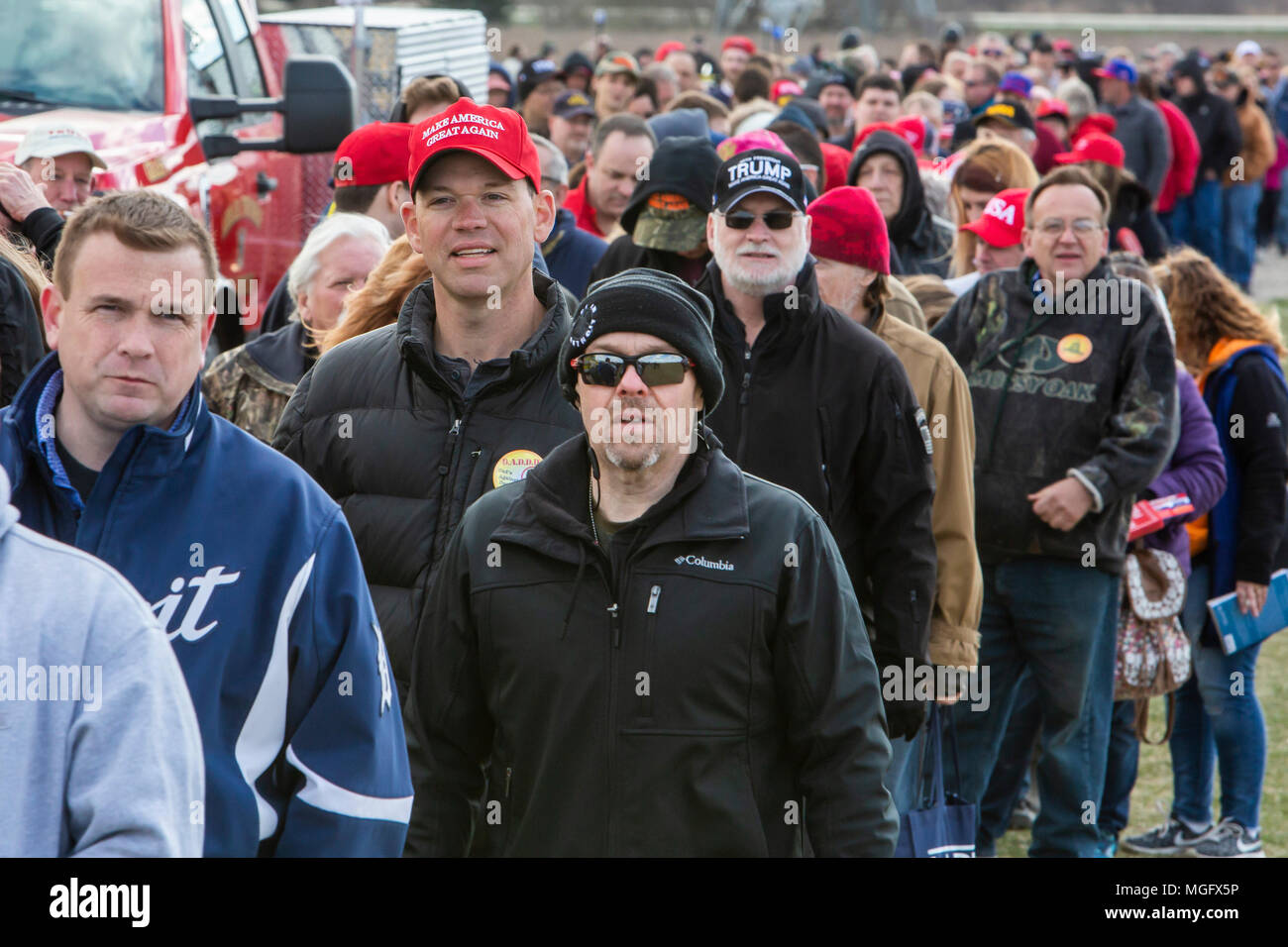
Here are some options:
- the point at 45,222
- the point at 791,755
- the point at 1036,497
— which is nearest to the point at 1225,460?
the point at 1036,497

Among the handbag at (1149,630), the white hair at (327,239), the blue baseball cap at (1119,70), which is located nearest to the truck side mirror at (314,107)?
the white hair at (327,239)

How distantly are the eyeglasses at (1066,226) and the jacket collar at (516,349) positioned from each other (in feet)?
7.56

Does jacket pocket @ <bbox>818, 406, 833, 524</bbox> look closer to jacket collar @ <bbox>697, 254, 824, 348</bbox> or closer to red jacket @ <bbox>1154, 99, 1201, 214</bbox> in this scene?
jacket collar @ <bbox>697, 254, 824, 348</bbox>

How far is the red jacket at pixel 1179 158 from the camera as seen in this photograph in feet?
55.5

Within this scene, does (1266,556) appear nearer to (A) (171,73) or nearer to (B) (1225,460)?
(B) (1225,460)

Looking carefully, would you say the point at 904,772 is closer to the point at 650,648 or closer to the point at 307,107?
the point at 650,648

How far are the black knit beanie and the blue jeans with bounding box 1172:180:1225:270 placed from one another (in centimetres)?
1562

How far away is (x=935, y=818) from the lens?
4.21 meters

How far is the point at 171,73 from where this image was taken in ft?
21.9

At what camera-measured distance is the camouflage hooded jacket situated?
532cm

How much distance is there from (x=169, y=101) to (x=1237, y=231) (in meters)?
14.0

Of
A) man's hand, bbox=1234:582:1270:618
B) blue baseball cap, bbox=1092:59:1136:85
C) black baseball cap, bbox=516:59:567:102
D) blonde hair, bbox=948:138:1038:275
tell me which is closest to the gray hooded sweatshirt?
man's hand, bbox=1234:582:1270:618

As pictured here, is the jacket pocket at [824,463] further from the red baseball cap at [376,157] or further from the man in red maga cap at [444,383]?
the red baseball cap at [376,157]

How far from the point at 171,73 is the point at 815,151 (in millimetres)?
3001
